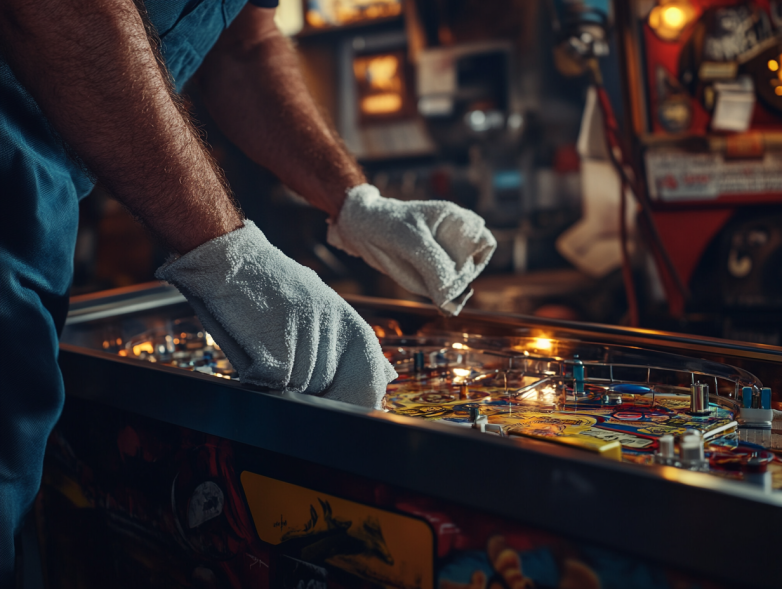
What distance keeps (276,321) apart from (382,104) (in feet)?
11.8

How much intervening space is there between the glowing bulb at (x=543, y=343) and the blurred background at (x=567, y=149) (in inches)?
A: 21.4

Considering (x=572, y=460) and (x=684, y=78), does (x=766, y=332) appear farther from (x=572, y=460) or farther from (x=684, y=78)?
(x=572, y=460)

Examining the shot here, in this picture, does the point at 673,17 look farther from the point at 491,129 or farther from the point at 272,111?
the point at 272,111

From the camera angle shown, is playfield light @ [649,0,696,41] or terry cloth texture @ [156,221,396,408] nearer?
terry cloth texture @ [156,221,396,408]

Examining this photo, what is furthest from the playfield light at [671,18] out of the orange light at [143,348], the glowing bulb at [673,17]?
the orange light at [143,348]

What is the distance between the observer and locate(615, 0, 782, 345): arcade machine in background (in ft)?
7.72

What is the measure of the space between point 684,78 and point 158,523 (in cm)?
234

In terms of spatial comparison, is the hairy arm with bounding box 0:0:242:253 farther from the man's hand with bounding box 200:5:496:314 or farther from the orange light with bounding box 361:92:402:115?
the orange light with bounding box 361:92:402:115

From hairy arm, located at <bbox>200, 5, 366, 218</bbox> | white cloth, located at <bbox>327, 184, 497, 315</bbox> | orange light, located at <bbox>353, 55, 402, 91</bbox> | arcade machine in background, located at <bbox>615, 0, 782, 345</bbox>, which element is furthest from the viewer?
orange light, located at <bbox>353, 55, 402, 91</bbox>

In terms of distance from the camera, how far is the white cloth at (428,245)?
2.74 feet

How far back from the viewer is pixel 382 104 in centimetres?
405

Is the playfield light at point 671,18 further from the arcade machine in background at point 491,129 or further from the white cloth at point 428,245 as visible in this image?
the white cloth at point 428,245

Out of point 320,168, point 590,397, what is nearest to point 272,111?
point 320,168

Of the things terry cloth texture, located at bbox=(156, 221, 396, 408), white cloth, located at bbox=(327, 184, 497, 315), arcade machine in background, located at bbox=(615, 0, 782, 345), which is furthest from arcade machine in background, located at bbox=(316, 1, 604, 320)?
terry cloth texture, located at bbox=(156, 221, 396, 408)
